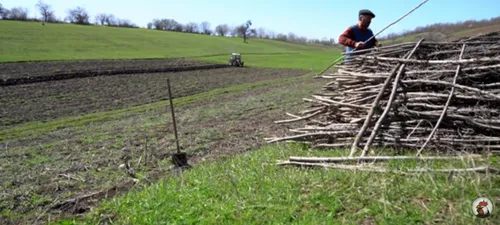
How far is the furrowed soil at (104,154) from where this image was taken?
539 cm

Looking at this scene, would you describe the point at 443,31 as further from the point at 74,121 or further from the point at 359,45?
the point at 74,121

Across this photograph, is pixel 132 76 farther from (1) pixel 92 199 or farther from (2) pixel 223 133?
(1) pixel 92 199

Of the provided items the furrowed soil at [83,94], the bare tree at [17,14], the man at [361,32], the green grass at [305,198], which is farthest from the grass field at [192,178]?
the bare tree at [17,14]

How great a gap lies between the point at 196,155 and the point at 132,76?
2191 cm

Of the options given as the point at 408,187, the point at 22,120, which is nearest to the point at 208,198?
the point at 408,187

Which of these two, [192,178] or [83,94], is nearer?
[192,178]

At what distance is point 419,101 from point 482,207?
2.12 m

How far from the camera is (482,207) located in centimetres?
277

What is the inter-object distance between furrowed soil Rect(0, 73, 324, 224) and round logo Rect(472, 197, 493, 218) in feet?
13.9

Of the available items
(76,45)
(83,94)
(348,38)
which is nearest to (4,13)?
(76,45)

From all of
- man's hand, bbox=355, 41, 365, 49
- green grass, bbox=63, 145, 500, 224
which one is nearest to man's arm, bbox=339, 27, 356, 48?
man's hand, bbox=355, 41, 365, 49

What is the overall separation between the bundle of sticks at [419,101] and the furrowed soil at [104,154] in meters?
2.46

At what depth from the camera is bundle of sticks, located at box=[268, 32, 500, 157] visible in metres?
4.21

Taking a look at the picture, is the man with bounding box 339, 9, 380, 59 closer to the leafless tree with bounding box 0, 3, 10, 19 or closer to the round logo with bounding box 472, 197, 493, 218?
the round logo with bounding box 472, 197, 493, 218
